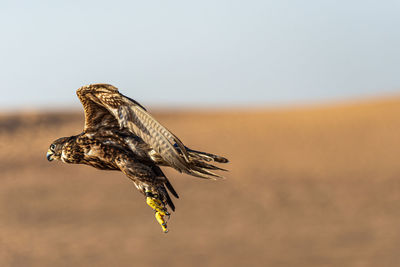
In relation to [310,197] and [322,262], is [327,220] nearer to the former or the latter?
A: [310,197]

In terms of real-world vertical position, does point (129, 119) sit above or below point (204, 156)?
above

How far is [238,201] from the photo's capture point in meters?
32.5

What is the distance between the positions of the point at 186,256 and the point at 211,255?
1074mm

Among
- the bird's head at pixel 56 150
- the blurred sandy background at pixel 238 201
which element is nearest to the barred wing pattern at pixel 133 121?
the bird's head at pixel 56 150

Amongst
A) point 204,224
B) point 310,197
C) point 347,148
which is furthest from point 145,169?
point 347,148

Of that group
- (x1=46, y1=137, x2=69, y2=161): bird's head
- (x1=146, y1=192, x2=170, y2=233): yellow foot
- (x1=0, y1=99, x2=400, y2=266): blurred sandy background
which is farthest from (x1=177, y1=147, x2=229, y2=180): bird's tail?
(x1=0, y1=99, x2=400, y2=266): blurred sandy background

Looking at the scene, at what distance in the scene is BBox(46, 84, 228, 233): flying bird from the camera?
3.68 metres

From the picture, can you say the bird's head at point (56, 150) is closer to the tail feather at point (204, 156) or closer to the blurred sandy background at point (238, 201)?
the tail feather at point (204, 156)

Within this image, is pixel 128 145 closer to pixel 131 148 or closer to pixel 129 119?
pixel 131 148

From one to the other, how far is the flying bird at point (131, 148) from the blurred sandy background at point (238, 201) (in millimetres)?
19046

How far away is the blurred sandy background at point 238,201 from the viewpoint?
79.2ft

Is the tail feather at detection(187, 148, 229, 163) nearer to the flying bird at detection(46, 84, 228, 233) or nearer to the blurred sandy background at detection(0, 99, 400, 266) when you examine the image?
the flying bird at detection(46, 84, 228, 233)

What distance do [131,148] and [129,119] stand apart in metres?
0.20

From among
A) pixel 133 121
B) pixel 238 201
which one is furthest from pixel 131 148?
pixel 238 201
